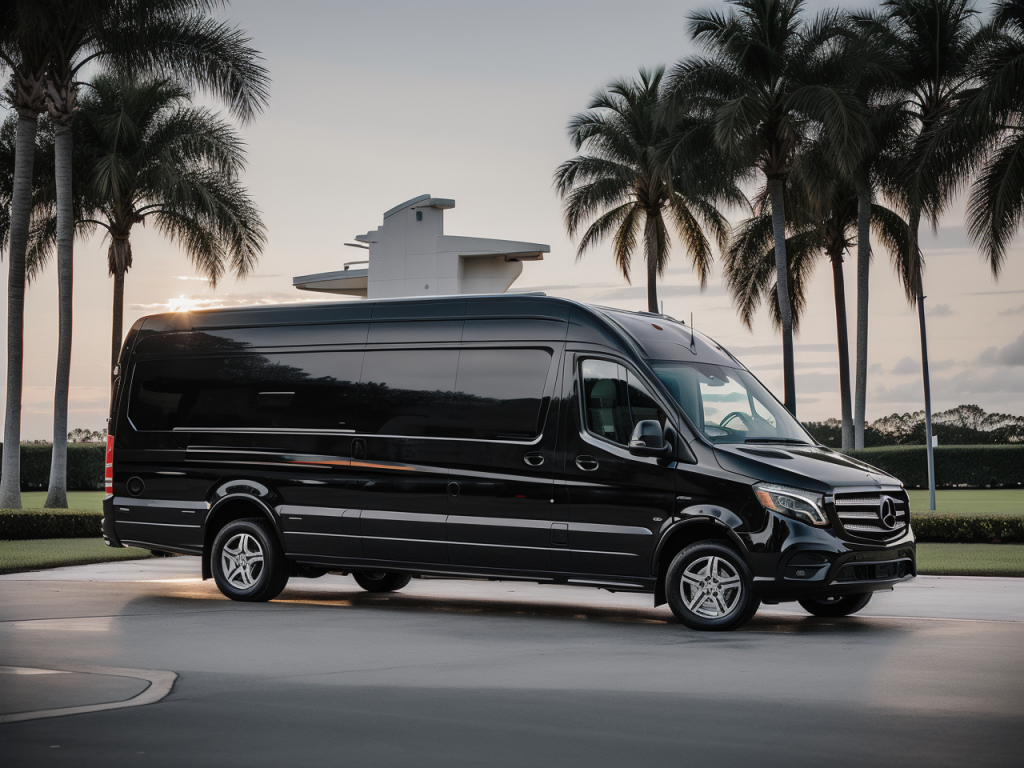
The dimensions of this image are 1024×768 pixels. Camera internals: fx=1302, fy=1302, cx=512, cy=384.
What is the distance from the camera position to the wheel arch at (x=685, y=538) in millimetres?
10539

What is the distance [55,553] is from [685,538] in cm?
1186

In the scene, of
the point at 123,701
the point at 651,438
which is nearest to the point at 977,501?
the point at 651,438

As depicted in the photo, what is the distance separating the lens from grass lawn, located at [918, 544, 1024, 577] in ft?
54.5

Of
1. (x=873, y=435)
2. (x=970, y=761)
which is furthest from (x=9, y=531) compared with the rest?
(x=873, y=435)

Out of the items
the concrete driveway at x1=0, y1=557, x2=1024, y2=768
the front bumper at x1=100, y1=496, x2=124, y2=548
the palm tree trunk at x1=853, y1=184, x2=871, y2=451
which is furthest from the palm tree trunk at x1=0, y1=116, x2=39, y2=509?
the palm tree trunk at x1=853, y1=184, x2=871, y2=451

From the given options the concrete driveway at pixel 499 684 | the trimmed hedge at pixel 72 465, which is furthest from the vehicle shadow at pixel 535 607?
the trimmed hedge at pixel 72 465

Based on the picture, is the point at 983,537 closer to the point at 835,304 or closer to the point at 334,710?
the point at 334,710

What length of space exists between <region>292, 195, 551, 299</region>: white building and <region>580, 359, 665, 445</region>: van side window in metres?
24.3

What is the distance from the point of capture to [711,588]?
1066 centimetres

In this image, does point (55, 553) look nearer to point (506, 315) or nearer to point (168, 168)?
point (506, 315)

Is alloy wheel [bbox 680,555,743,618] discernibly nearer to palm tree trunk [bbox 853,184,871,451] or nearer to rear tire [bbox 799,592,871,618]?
rear tire [bbox 799,592,871,618]

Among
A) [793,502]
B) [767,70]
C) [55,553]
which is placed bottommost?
[55,553]

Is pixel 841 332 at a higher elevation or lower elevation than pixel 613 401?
higher

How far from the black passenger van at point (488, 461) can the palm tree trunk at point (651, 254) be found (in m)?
33.1
